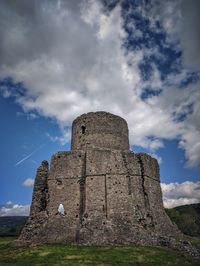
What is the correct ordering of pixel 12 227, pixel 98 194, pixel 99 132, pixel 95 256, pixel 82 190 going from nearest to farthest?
pixel 95 256 < pixel 98 194 < pixel 82 190 < pixel 99 132 < pixel 12 227

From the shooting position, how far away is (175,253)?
53.9ft

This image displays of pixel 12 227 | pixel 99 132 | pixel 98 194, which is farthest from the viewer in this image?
pixel 12 227

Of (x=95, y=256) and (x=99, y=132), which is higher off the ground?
(x=99, y=132)

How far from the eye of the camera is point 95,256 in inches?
584

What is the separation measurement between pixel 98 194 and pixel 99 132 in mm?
6304

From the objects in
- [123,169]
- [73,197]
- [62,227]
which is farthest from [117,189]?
[62,227]

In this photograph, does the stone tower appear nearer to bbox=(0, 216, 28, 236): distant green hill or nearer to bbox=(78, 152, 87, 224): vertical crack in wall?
bbox=(78, 152, 87, 224): vertical crack in wall

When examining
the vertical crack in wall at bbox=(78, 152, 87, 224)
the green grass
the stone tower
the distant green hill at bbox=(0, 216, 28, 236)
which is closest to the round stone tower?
the stone tower

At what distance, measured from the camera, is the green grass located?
13.8 metres

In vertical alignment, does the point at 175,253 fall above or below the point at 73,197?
below

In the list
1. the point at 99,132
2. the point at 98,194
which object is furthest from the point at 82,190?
the point at 99,132

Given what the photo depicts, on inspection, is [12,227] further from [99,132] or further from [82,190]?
[99,132]

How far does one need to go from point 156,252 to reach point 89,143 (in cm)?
1151

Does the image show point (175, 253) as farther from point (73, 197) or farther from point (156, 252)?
point (73, 197)
